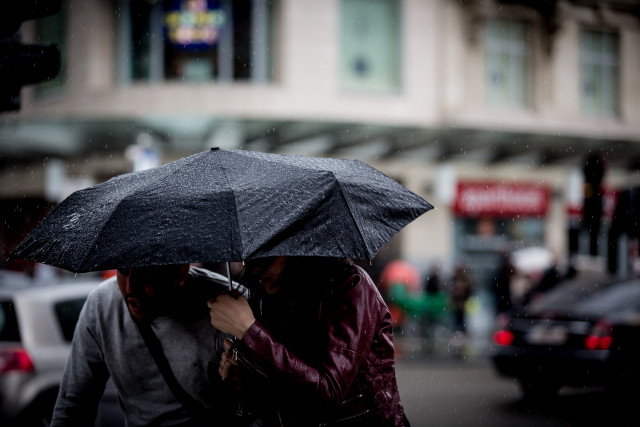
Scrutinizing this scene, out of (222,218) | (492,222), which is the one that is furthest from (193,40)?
(222,218)

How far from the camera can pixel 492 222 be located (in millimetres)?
20750

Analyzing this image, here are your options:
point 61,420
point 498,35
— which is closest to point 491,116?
point 498,35

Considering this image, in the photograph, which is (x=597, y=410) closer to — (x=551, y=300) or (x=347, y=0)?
(x=551, y=300)

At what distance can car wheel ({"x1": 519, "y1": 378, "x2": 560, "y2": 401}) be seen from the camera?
8.55 meters

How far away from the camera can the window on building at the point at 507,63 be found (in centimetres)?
2036

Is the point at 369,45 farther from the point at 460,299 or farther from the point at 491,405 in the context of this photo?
the point at 491,405

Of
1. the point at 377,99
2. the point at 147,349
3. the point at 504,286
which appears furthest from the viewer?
the point at 377,99

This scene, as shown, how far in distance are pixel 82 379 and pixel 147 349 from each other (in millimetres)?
298

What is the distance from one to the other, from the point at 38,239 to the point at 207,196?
25.7 inches

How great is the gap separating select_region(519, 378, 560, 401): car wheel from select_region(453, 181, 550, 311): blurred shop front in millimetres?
11257

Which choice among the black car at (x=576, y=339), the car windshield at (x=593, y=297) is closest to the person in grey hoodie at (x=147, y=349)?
the black car at (x=576, y=339)

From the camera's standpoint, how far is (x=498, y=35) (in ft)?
67.4

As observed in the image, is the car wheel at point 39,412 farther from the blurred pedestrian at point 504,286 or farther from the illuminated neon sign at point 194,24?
the illuminated neon sign at point 194,24

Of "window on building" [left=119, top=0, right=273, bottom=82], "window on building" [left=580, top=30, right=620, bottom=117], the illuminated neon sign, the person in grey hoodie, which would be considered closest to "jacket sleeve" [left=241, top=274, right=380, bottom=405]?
the person in grey hoodie
